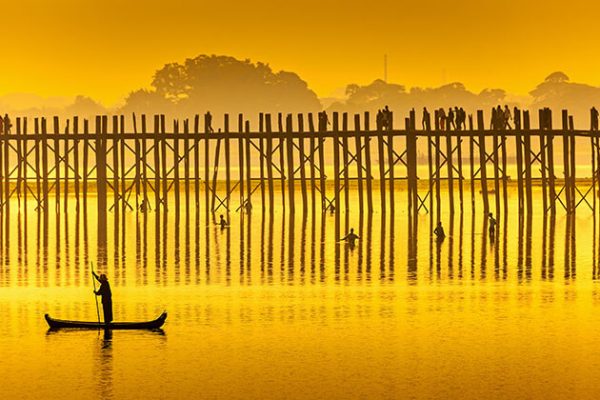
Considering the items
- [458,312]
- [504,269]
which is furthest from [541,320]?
[504,269]

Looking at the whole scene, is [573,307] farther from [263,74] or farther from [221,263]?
[263,74]

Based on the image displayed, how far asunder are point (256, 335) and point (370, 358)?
2.26 metres

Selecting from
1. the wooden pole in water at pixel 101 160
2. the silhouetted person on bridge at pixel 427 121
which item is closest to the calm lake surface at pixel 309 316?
the silhouetted person on bridge at pixel 427 121

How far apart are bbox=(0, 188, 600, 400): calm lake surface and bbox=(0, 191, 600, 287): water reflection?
79 mm

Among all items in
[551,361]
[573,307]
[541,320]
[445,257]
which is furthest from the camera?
[445,257]

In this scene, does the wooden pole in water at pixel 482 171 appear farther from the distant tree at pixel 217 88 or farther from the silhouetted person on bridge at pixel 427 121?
the distant tree at pixel 217 88

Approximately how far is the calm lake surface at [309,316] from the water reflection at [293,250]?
8 cm

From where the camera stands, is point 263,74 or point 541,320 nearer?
point 541,320

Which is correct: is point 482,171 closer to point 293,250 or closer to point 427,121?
point 427,121

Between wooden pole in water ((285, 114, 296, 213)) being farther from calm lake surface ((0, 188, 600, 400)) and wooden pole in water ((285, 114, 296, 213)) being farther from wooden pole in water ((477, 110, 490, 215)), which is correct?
calm lake surface ((0, 188, 600, 400))

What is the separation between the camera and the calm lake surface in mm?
15242

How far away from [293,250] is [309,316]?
38.0 feet

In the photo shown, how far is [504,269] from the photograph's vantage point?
2698 centimetres

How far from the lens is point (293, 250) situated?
31625mm
